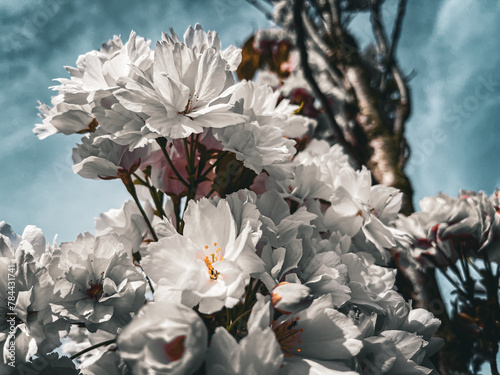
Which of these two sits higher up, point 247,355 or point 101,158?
point 101,158

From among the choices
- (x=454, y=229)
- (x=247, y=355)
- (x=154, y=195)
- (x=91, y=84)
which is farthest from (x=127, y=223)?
(x=454, y=229)

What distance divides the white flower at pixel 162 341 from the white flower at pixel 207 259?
4 centimetres

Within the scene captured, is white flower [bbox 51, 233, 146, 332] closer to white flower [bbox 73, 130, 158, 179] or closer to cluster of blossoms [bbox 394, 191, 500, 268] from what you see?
white flower [bbox 73, 130, 158, 179]

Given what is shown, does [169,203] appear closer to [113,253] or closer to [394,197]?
[113,253]

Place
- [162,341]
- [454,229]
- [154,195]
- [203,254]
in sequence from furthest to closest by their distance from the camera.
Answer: [454,229] → [154,195] → [203,254] → [162,341]

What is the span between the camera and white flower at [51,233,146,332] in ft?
1.21

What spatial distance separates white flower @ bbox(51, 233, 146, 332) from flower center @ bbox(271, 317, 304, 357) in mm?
143

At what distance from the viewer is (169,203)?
54 centimetres

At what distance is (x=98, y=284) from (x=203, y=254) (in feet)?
0.41

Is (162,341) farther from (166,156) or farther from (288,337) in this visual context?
(166,156)

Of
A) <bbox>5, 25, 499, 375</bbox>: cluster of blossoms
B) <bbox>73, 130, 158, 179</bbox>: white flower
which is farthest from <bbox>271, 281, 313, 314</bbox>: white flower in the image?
<bbox>73, 130, 158, 179</bbox>: white flower

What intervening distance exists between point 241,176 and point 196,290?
0.19 metres

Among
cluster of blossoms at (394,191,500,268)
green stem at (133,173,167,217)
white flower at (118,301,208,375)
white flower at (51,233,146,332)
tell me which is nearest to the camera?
white flower at (118,301,208,375)

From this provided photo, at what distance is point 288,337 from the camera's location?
346 millimetres
